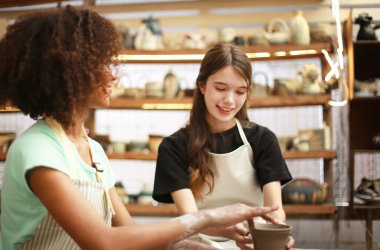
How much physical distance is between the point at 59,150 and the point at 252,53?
3.55 m

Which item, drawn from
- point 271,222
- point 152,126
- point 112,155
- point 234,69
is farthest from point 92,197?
point 152,126

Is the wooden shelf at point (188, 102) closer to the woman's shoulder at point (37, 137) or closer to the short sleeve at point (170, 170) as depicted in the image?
the short sleeve at point (170, 170)

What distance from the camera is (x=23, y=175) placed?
3.89 ft

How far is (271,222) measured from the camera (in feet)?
4.83

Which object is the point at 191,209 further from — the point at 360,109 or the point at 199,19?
the point at 199,19

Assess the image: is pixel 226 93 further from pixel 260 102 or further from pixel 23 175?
pixel 260 102

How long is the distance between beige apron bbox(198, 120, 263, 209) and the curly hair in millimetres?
834

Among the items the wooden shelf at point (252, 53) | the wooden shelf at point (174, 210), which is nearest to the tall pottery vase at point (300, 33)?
the wooden shelf at point (252, 53)

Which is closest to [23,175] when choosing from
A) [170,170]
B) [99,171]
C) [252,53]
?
[99,171]

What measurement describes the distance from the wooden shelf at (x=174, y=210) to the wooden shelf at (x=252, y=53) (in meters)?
1.38

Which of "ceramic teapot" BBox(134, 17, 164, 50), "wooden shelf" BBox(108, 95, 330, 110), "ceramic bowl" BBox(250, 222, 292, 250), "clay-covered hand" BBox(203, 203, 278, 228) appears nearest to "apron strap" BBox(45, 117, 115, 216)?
"clay-covered hand" BBox(203, 203, 278, 228)

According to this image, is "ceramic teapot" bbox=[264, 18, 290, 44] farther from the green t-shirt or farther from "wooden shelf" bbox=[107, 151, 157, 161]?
the green t-shirt

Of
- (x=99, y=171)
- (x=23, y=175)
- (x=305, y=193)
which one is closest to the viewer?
(x=23, y=175)

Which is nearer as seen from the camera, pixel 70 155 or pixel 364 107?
pixel 70 155
